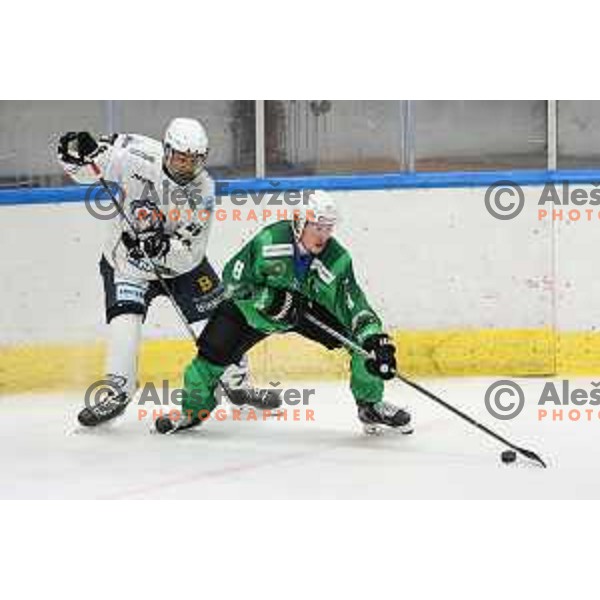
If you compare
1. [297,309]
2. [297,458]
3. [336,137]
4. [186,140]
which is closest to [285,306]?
[297,309]

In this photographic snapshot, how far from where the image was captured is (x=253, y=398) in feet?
11.7

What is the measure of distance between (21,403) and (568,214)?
206cm

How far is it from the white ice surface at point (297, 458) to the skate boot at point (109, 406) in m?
0.03

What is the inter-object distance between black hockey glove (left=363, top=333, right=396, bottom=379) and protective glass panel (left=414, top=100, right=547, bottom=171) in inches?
55.7

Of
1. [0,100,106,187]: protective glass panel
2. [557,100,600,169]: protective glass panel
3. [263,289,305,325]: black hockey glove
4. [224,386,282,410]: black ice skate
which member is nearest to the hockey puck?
[263,289,305,325]: black hockey glove

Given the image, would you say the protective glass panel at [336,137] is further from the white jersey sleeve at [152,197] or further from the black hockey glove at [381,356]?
the black hockey glove at [381,356]

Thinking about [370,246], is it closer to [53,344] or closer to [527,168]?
[527,168]

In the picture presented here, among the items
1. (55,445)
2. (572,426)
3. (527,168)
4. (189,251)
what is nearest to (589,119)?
(527,168)

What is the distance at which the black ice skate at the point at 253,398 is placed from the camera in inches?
140

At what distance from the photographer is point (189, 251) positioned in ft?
11.3

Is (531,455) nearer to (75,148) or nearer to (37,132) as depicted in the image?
(75,148)

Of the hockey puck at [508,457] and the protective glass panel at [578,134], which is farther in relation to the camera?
the protective glass panel at [578,134]

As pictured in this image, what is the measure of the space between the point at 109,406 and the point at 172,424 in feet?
0.65

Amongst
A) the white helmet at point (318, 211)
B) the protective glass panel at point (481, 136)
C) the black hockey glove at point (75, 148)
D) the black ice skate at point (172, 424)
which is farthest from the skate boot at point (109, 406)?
the protective glass panel at point (481, 136)
